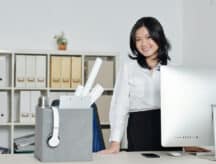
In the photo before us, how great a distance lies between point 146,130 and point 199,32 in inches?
84.8

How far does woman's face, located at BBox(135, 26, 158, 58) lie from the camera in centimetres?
233

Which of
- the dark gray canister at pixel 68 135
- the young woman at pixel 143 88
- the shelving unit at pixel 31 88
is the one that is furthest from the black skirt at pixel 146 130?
the shelving unit at pixel 31 88

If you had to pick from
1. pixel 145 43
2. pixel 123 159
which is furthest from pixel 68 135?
pixel 145 43

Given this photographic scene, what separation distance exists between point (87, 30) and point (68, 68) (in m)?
0.55

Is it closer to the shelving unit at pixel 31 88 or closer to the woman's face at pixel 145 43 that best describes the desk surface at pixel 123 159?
the woman's face at pixel 145 43

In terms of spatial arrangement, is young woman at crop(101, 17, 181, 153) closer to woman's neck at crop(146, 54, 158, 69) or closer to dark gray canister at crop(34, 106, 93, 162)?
woman's neck at crop(146, 54, 158, 69)

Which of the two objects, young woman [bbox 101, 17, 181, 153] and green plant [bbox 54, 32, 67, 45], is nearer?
young woman [bbox 101, 17, 181, 153]

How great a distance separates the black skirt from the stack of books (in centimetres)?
183

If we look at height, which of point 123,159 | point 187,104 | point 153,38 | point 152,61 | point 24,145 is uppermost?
point 153,38

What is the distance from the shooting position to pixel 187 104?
6.51 feet

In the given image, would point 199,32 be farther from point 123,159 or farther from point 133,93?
point 123,159

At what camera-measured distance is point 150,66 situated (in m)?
2.39

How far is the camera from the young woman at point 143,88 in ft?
7.67

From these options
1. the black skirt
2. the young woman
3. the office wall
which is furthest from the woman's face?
the office wall
